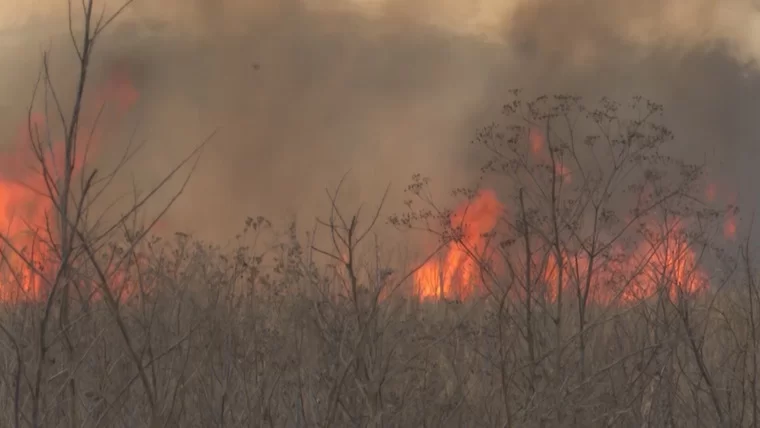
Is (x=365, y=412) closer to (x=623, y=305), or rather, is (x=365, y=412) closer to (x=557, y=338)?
(x=557, y=338)

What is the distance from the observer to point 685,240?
550 cm

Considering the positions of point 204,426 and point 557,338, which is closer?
point 557,338

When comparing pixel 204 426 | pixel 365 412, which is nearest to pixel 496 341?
pixel 365 412

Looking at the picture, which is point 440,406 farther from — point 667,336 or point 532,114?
point 532,114

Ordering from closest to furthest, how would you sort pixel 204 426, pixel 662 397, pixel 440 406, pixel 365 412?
pixel 365 412, pixel 440 406, pixel 204 426, pixel 662 397

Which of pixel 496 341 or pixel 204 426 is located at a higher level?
pixel 496 341

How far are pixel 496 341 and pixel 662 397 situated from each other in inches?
67.2

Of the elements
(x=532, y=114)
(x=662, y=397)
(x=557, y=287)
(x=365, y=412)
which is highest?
(x=532, y=114)

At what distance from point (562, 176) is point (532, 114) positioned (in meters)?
0.52

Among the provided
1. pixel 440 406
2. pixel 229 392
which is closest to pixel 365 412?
pixel 440 406

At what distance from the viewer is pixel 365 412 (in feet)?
16.1

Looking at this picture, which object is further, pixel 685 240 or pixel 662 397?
pixel 662 397

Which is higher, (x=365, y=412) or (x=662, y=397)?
(x=662, y=397)

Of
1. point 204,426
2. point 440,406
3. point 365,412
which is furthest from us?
point 204,426
